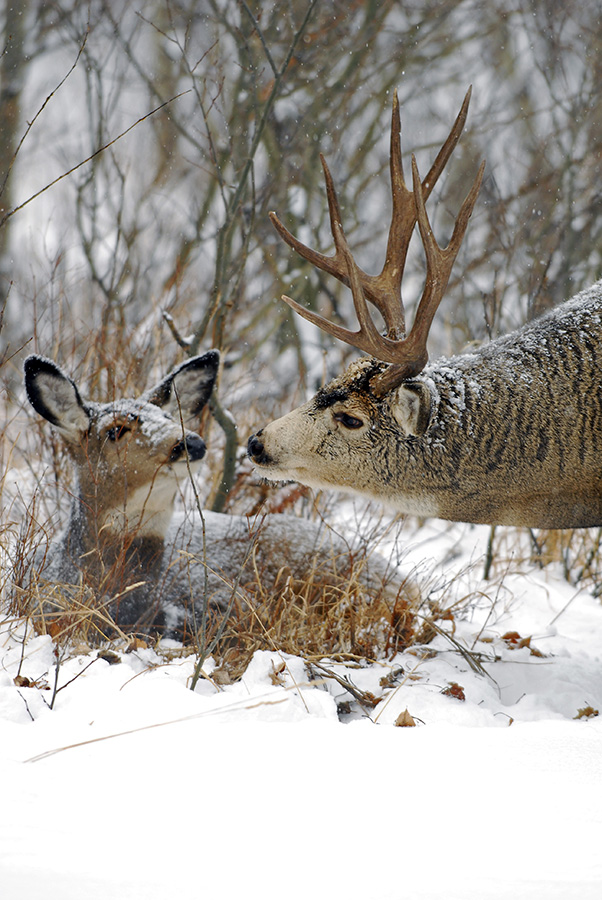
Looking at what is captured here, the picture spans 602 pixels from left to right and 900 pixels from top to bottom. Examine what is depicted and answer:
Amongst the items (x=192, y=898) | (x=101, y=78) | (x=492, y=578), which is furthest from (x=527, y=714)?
(x=101, y=78)

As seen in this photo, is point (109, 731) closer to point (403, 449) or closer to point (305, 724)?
point (305, 724)

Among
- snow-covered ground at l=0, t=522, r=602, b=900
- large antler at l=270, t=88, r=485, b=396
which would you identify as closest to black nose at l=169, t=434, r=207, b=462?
large antler at l=270, t=88, r=485, b=396

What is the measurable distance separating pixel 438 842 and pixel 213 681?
1414 millimetres

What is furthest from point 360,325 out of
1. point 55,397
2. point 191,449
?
point 55,397

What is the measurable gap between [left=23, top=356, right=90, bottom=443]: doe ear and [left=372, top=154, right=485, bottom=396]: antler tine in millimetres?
1888

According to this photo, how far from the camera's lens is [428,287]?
3756mm

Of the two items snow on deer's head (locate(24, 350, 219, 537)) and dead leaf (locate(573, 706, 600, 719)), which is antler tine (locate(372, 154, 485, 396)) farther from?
dead leaf (locate(573, 706, 600, 719))

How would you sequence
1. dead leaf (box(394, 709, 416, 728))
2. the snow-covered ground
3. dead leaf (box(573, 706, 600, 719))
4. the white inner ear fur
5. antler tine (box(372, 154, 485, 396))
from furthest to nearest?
the white inner ear fur
antler tine (box(372, 154, 485, 396))
dead leaf (box(573, 706, 600, 719))
dead leaf (box(394, 709, 416, 728))
the snow-covered ground

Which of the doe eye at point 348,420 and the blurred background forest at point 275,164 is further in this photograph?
the blurred background forest at point 275,164

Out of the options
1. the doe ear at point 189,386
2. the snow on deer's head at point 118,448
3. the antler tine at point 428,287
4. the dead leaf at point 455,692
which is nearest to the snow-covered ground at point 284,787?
the dead leaf at point 455,692

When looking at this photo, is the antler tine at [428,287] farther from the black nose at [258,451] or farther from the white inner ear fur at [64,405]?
the white inner ear fur at [64,405]

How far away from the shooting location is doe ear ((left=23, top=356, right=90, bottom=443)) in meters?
4.57

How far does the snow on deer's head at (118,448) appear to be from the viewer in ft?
15.1

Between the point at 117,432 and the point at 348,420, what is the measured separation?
140 centimetres
